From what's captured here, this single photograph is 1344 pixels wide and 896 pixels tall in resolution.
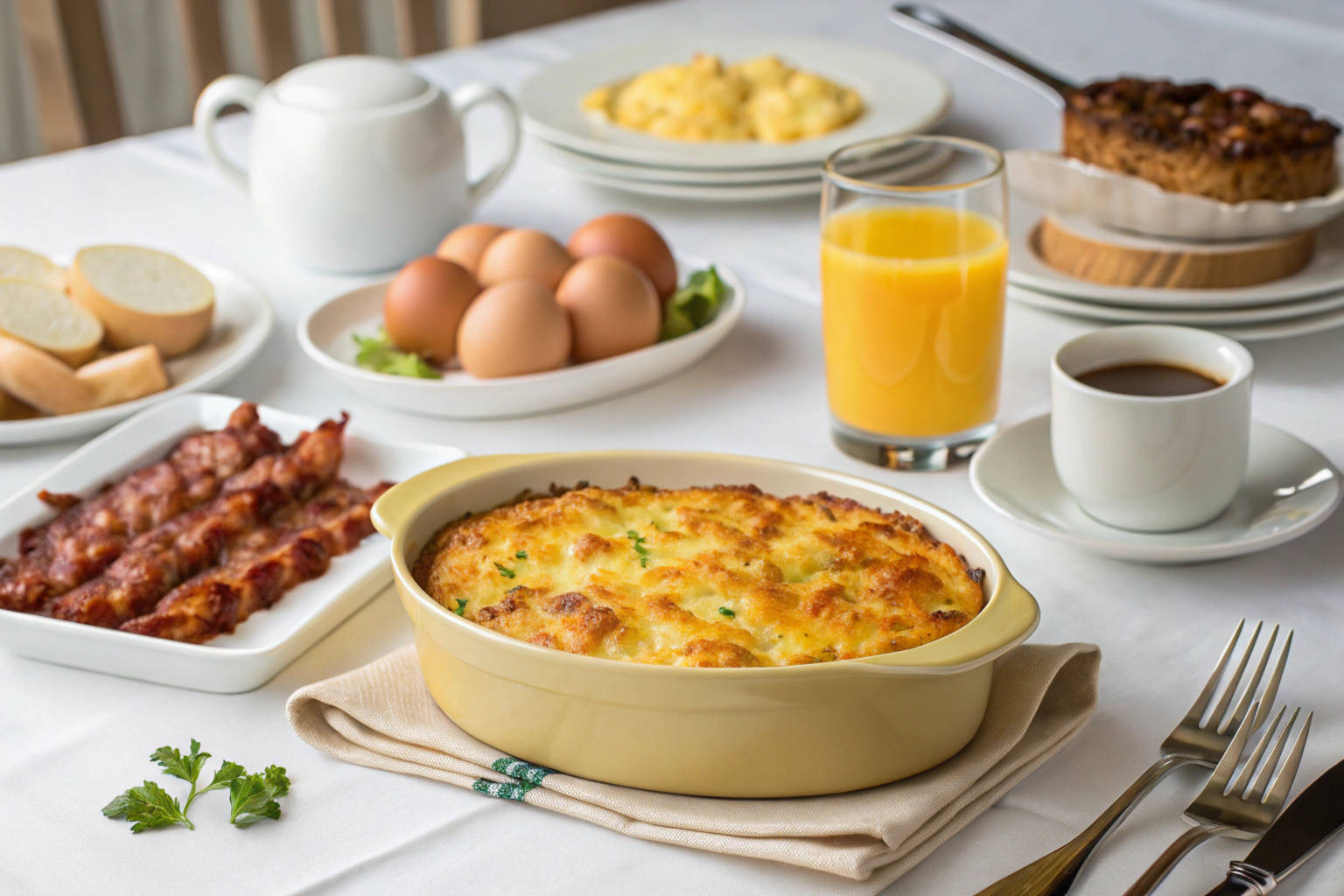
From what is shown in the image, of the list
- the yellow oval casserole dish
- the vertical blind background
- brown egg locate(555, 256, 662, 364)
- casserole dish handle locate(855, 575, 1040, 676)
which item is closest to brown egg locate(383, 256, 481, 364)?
brown egg locate(555, 256, 662, 364)

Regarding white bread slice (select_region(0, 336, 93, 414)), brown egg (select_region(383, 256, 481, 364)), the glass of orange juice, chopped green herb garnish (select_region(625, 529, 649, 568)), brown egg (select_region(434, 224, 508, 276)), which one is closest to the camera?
chopped green herb garnish (select_region(625, 529, 649, 568))

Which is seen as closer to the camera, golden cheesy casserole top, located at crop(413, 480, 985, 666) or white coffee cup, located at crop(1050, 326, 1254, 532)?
golden cheesy casserole top, located at crop(413, 480, 985, 666)

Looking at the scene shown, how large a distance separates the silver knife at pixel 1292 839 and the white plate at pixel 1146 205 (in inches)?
32.0

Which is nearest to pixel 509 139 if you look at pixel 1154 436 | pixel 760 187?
pixel 760 187

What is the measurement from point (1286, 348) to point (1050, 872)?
0.91 meters

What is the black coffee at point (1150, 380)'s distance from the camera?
1049 mm

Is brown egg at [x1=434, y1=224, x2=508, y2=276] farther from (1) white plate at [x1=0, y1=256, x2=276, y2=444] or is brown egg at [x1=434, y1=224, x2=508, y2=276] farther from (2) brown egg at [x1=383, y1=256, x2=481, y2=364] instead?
(1) white plate at [x1=0, y1=256, x2=276, y2=444]

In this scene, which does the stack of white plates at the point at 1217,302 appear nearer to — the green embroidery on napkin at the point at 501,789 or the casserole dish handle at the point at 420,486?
the casserole dish handle at the point at 420,486

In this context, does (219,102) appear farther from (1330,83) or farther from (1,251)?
(1330,83)

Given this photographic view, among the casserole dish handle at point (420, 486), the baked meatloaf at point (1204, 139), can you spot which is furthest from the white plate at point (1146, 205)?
the casserole dish handle at point (420, 486)

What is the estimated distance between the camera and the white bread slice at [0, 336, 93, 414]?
1255 millimetres

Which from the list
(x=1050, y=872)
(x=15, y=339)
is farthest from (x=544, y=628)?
(x=15, y=339)

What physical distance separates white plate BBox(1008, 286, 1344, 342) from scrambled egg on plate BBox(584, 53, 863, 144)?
1.76 feet

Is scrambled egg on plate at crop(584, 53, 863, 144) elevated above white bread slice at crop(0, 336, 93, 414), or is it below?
above
